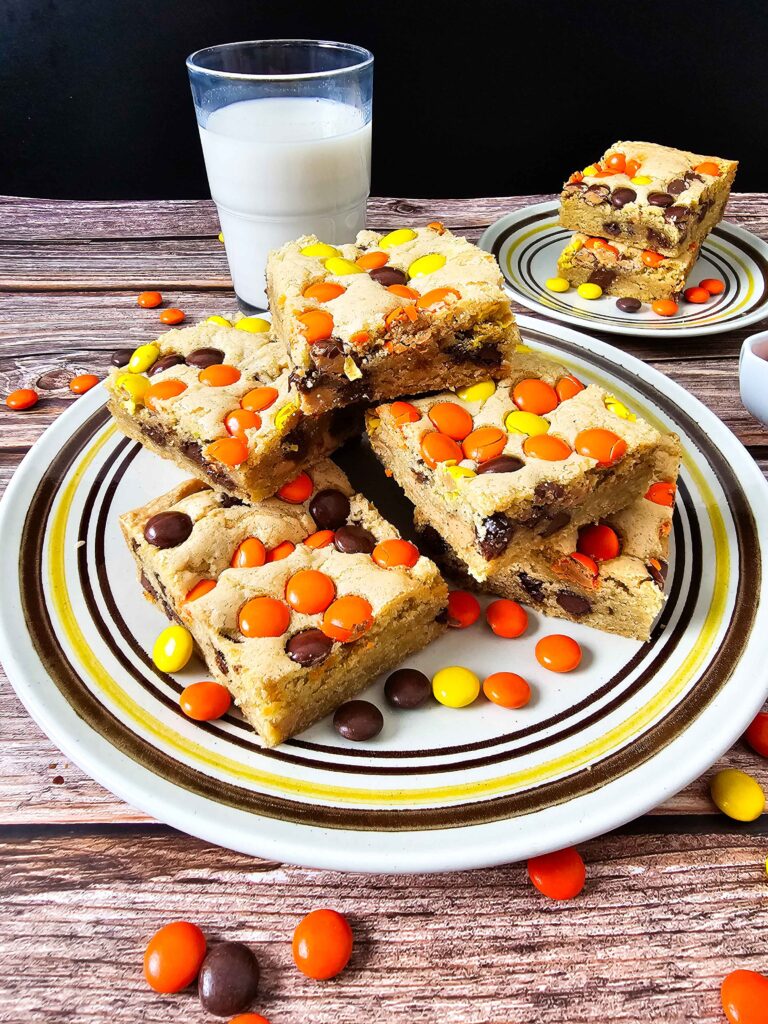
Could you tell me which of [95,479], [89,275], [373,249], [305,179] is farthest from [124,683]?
[89,275]

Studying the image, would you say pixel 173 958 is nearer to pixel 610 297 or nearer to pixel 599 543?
pixel 599 543

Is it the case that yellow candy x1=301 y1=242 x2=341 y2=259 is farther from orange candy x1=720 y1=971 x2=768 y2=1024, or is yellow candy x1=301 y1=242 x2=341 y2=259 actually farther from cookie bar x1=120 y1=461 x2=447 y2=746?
orange candy x1=720 y1=971 x2=768 y2=1024

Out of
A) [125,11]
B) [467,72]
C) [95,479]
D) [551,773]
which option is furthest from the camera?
[467,72]

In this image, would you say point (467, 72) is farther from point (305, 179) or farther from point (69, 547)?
point (69, 547)

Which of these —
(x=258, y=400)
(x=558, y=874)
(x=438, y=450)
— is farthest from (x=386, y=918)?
(x=258, y=400)

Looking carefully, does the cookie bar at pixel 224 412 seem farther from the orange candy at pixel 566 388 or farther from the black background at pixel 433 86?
the black background at pixel 433 86

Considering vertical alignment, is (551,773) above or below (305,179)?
below

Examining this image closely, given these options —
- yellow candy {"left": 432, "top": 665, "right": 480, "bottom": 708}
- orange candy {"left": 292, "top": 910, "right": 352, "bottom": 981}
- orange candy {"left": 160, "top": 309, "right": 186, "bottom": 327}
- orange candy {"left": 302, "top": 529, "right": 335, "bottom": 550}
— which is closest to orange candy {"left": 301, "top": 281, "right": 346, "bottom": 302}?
orange candy {"left": 302, "top": 529, "right": 335, "bottom": 550}
